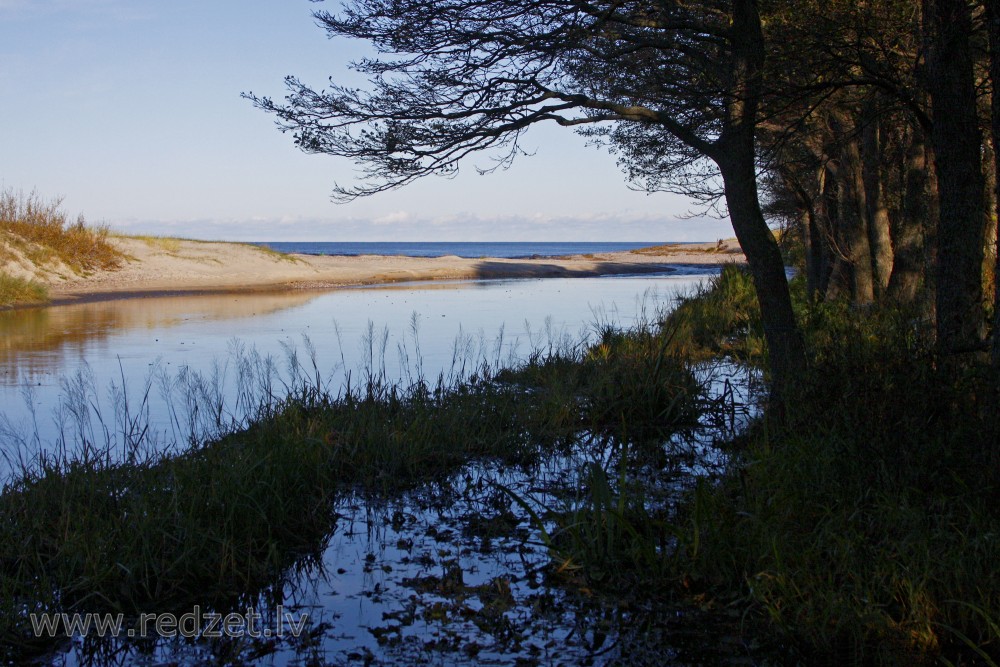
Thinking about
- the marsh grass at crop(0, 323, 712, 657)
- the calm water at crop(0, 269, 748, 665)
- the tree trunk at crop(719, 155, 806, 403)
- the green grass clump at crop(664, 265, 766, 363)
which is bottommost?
the calm water at crop(0, 269, 748, 665)

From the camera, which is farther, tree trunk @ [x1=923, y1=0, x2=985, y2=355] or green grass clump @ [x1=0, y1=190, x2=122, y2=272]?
green grass clump @ [x1=0, y1=190, x2=122, y2=272]

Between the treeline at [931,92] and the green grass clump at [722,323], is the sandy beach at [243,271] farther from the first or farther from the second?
the treeline at [931,92]

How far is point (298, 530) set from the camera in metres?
5.31

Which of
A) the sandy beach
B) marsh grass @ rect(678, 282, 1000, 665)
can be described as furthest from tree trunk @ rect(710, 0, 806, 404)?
the sandy beach

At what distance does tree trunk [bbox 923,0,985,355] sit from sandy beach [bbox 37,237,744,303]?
17.0m

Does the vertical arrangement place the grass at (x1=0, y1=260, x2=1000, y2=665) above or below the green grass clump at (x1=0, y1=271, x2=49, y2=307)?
below

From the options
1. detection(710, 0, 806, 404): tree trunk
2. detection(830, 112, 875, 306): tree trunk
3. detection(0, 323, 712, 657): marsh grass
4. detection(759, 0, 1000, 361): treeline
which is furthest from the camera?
detection(830, 112, 875, 306): tree trunk

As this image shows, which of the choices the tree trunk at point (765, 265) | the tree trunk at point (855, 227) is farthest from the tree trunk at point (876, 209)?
the tree trunk at point (765, 265)

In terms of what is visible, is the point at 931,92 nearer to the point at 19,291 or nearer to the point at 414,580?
the point at 414,580

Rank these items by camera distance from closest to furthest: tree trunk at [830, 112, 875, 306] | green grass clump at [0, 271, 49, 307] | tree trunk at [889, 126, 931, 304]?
Answer: tree trunk at [889, 126, 931, 304], tree trunk at [830, 112, 875, 306], green grass clump at [0, 271, 49, 307]

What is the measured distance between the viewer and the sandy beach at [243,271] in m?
A: 25.5

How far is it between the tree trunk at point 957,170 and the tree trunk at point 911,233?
4.73 meters

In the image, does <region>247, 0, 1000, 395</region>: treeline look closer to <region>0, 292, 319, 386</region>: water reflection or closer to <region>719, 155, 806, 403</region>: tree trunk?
<region>719, 155, 806, 403</region>: tree trunk

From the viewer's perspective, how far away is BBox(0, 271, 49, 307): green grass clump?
66.6 feet
